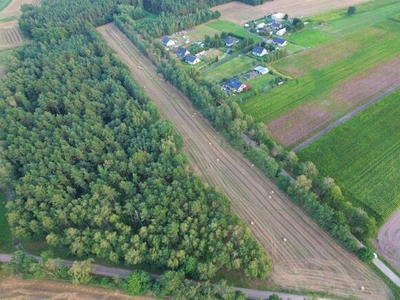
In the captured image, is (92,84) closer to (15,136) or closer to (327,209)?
(15,136)

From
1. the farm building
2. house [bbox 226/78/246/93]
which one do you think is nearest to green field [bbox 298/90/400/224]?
house [bbox 226/78/246/93]

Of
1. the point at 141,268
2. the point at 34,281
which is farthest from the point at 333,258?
the point at 34,281

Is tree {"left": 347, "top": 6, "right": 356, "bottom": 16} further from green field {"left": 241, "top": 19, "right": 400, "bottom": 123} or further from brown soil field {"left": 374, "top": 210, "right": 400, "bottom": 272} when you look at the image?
brown soil field {"left": 374, "top": 210, "right": 400, "bottom": 272}

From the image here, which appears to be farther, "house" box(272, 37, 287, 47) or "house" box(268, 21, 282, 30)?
"house" box(268, 21, 282, 30)

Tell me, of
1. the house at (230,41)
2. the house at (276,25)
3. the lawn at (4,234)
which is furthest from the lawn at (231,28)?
the lawn at (4,234)

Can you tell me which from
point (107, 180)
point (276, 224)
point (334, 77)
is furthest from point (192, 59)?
point (276, 224)

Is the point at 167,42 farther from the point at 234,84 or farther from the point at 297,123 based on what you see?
the point at 297,123
